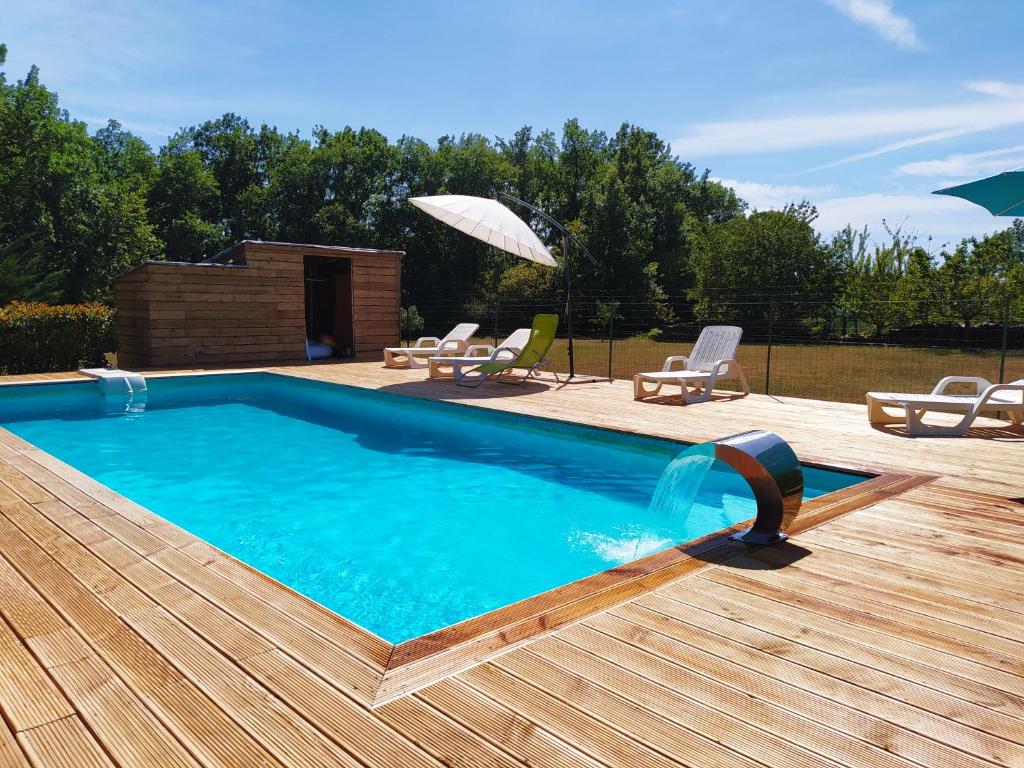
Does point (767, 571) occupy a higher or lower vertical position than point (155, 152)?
lower

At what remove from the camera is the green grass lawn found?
10.6 m

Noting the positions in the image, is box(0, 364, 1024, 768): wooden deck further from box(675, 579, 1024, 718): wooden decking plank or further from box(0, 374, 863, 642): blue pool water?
box(0, 374, 863, 642): blue pool water

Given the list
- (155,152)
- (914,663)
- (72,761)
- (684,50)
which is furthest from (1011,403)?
(155,152)

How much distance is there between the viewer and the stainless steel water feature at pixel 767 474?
272cm

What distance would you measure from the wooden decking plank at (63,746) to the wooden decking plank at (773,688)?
1217 millimetres

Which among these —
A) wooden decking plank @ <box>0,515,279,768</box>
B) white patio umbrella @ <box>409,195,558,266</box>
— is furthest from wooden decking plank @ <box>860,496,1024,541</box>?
white patio umbrella @ <box>409,195,558,266</box>

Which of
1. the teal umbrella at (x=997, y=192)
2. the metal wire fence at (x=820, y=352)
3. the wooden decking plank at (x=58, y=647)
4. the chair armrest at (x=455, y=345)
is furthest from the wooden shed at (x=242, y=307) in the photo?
the teal umbrella at (x=997, y=192)

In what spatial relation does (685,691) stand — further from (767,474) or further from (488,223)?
(488,223)

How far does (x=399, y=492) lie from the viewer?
5.16 meters

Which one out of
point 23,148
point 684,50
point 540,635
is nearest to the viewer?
point 540,635

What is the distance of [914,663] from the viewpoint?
1.87 meters

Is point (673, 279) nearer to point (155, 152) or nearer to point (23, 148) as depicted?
point (23, 148)

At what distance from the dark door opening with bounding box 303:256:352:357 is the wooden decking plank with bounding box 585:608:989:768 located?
503 inches

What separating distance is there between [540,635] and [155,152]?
44445 mm
